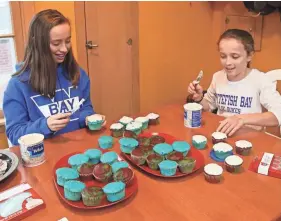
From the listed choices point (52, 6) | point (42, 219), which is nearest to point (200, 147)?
point (42, 219)

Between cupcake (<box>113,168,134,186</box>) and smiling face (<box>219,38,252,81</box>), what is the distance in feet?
2.89

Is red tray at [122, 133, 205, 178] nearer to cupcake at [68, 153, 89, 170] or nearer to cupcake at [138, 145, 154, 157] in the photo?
cupcake at [138, 145, 154, 157]

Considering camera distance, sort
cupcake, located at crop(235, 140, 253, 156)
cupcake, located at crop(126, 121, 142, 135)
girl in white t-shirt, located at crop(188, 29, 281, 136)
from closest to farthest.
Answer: cupcake, located at crop(235, 140, 253, 156) < cupcake, located at crop(126, 121, 142, 135) < girl in white t-shirt, located at crop(188, 29, 281, 136)

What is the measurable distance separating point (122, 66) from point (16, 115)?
1670 millimetres

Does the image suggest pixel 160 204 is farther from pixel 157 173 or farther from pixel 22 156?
pixel 22 156

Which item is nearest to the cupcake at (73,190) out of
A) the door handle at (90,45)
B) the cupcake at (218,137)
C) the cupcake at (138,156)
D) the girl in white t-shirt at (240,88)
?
the cupcake at (138,156)

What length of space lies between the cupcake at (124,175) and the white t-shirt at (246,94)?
2.89ft

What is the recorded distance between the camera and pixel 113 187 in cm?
98

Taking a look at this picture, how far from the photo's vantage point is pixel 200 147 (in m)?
1.30

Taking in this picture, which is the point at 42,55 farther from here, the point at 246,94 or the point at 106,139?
the point at 246,94

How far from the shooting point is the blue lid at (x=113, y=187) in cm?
97

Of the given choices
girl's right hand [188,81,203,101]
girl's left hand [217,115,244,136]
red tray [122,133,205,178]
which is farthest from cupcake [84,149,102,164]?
girl's right hand [188,81,203,101]

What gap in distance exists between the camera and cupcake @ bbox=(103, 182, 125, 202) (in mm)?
970

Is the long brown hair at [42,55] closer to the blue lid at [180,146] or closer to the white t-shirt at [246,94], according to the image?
the blue lid at [180,146]
